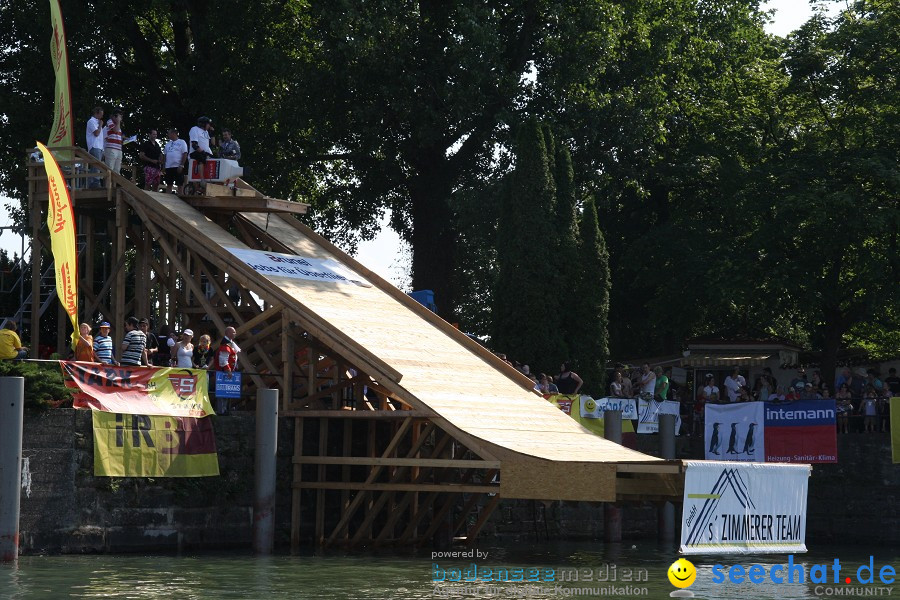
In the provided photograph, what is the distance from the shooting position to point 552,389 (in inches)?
1276

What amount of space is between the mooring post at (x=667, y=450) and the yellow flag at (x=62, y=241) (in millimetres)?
13188

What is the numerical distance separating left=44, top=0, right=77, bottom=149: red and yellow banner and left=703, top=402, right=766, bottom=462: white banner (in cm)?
1546

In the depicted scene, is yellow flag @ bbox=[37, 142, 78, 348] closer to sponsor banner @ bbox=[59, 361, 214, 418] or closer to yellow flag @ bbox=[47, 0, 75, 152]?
sponsor banner @ bbox=[59, 361, 214, 418]

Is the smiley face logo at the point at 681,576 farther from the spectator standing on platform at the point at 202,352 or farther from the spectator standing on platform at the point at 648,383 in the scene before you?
the spectator standing on platform at the point at 648,383

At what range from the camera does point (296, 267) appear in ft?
93.9

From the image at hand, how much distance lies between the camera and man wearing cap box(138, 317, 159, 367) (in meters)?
26.6

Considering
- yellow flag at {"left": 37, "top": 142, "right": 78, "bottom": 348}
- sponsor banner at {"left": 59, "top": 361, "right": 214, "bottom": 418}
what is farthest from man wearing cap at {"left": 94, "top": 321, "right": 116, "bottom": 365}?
sponsor banner at {"left": 59, "top": 361, "right": 214, "bottom": 418}

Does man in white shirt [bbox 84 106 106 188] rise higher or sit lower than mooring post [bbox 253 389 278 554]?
higher

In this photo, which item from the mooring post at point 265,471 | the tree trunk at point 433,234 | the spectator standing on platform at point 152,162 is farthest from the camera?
the tree trunk at point 433,234

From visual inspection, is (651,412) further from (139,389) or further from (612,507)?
(139,389)

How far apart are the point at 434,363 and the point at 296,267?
395 cm

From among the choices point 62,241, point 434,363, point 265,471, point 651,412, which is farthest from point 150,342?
point 651,412

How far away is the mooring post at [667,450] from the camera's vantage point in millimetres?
31422

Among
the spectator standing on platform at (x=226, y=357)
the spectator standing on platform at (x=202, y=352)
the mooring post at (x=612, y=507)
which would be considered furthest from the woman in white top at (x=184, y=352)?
the mooring post at (x=612, y=507)
